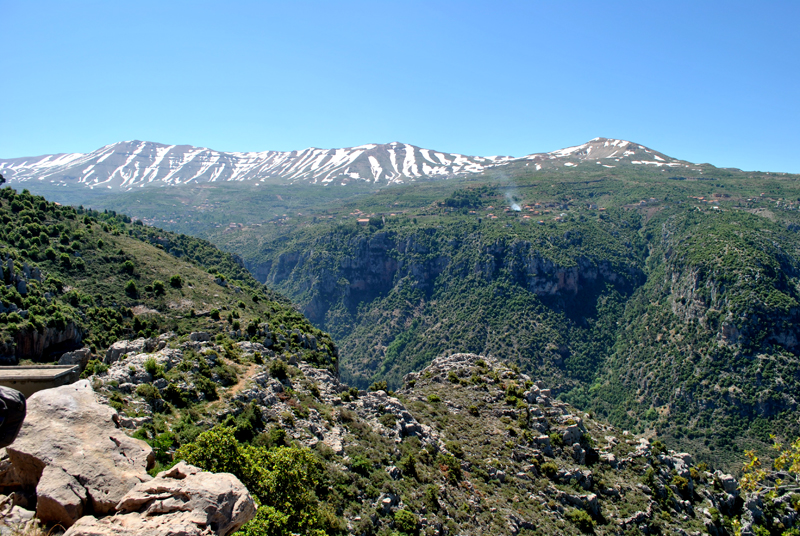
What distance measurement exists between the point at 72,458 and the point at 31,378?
711 cm

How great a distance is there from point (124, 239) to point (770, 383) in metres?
103

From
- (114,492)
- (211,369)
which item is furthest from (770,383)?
(114,492)

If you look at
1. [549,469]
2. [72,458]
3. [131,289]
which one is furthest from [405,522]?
[131,289]

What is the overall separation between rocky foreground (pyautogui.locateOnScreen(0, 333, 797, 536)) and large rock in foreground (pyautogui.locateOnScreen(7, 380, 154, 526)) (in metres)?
0.03

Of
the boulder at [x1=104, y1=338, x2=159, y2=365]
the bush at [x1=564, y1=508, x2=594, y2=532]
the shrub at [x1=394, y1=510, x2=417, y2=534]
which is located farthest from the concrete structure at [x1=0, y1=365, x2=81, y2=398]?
the bush at [x1=564, y1=508, x2=594, y2=532]

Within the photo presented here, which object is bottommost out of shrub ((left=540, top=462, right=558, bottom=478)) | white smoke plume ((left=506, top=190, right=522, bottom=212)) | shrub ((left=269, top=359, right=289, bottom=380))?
shrub ((left=540, top=462, right=558, bottom=478))

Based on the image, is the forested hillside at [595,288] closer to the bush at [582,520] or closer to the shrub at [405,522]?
the bush at [582,520]

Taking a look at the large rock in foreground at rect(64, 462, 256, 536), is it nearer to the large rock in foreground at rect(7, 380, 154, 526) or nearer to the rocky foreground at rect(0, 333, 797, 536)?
the rocky foreground at rect(0, 333, 797, 536)

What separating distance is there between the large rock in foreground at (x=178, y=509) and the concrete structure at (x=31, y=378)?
800 centimetres

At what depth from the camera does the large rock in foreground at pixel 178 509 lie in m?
7.84

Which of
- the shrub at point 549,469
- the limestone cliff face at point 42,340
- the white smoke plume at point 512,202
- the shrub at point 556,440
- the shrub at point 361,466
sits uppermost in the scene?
the white smoke plume at point 512,202

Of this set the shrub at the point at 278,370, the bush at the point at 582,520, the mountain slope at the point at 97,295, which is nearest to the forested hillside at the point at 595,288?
the bush at the point at 582,520

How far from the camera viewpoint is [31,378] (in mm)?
14125

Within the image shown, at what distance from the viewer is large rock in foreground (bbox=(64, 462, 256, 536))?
7.84 m
